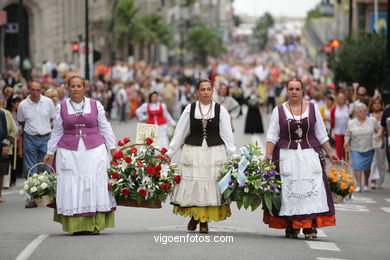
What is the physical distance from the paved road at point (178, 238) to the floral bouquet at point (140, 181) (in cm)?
39

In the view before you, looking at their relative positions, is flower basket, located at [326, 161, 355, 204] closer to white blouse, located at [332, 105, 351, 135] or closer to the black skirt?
white blouse, located at [332, 105, 351, 135]

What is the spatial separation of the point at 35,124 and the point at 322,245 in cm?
731

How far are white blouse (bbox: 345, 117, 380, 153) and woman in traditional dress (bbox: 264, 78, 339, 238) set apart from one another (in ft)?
24.8

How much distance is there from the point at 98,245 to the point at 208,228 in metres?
1.80

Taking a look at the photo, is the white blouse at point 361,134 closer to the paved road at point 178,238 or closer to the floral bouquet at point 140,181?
the paved road at point 178,238

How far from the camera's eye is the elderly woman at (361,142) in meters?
19.3

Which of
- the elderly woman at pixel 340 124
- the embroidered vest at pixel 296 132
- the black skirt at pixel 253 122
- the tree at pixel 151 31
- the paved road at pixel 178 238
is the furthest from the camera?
the tree at pixel 151 31

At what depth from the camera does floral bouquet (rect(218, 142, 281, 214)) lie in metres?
11.7

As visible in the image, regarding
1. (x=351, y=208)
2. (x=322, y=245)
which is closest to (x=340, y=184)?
(x=322, y=245)

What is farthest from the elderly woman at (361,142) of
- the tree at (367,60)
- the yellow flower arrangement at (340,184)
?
the tree at (367,60)

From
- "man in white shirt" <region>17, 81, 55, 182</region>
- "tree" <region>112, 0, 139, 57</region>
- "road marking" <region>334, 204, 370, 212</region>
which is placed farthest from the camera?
"tree" <region>112, 0, 139, 57</region>

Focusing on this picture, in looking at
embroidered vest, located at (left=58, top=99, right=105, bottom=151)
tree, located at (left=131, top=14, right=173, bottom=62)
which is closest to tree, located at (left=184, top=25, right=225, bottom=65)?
tree, located at (left=131, top=14, right=173, bottom=62)

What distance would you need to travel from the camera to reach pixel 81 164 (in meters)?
11.8

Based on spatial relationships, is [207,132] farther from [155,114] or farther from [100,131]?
[155,114]
